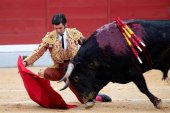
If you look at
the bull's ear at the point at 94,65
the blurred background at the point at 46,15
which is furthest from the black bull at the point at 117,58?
the blurred background at the point at 46,15

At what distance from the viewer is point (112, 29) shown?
7.56 metres

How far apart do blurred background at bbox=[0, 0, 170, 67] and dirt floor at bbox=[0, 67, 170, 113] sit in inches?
67.3

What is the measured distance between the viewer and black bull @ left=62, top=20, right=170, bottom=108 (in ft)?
24.3

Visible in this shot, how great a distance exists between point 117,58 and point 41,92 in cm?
95

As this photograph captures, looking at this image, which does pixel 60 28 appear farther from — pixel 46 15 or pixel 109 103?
pixel 46 15

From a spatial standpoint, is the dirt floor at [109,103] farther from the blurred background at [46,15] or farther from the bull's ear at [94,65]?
the blurred background at [46,15]

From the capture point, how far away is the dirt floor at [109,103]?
7.39 m

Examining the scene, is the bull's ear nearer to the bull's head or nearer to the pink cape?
the bull's head

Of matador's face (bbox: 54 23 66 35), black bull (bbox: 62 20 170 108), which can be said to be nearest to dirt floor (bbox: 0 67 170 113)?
black bull (bbox: 62 20 170 108)

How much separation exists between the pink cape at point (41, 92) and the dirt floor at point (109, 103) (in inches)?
4.1

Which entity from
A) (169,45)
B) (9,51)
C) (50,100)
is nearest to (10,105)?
(50,100)

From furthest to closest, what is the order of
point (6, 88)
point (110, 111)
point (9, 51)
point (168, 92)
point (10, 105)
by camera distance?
point (9, 51) → point (6, 88) → point (168, 92) → point (10, 105) → point (110, 111)

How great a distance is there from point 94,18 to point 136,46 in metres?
5.61

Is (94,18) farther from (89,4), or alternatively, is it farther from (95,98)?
(95,98)
